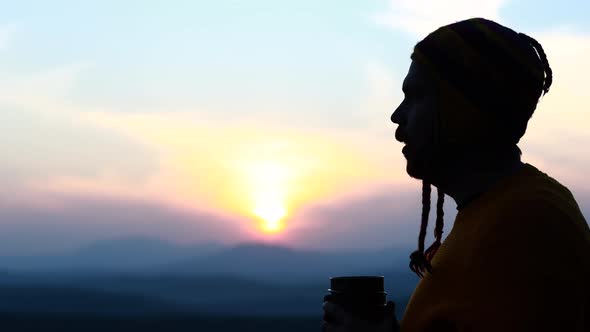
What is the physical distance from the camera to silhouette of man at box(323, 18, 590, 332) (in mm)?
2518

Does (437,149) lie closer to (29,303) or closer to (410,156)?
(410,156)

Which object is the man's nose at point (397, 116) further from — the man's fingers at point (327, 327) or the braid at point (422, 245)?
the man's fingers at point (327, 327)

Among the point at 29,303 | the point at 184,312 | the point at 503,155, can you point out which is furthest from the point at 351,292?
the point at 184,312

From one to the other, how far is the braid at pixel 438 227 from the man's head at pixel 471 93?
22 cm

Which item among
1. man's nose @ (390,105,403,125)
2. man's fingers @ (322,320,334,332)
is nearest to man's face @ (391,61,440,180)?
man's nose @ (390,105,403,125)

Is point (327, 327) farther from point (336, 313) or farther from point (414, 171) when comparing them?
point (414, 171)

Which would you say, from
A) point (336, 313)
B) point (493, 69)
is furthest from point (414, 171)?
point (336, 313)

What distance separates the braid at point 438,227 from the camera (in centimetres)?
316

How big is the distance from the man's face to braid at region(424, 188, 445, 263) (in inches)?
7.5

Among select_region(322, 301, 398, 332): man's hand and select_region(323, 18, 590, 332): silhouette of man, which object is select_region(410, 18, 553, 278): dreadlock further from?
select_region(322, 301, 398, 332): man's hand

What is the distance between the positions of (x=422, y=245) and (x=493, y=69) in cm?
72

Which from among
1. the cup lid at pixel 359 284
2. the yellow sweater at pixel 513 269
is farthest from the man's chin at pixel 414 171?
the cup lid at pixel 359 284

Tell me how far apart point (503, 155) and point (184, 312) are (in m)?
47.2

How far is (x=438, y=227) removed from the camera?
327cm
